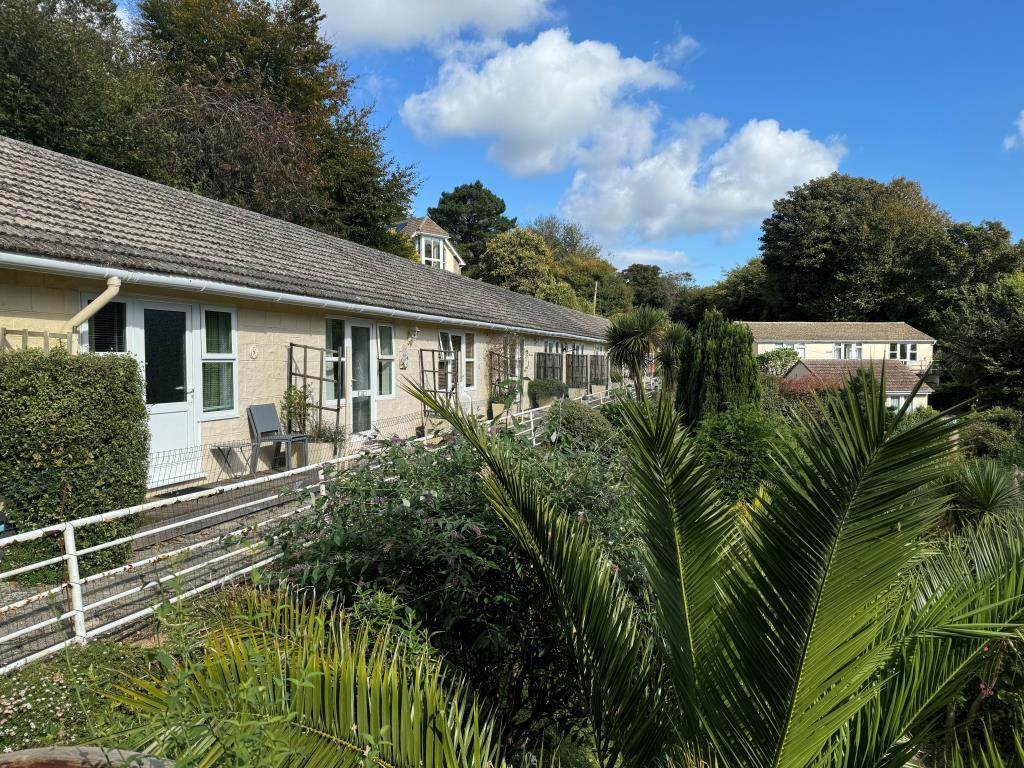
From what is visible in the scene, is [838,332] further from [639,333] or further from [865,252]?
[639,333]

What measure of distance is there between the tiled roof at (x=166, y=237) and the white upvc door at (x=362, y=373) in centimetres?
67

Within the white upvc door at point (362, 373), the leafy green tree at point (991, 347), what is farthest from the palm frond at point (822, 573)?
the leafy green tree at point (991, 347)

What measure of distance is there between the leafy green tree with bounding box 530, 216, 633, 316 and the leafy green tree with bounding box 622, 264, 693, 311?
186 inches

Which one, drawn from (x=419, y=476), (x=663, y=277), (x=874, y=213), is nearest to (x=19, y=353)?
(x=419, y=476)

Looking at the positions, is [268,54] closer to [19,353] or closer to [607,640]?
[19,353]

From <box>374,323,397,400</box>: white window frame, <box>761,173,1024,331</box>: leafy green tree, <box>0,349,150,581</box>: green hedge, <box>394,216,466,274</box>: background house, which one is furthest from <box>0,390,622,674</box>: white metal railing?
<box>761,173,1024,331</box>: leafy green tree

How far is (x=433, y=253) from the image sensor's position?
3709cm

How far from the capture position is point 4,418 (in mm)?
5043

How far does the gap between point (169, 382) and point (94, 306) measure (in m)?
1.48

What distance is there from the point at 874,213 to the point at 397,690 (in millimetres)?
56013

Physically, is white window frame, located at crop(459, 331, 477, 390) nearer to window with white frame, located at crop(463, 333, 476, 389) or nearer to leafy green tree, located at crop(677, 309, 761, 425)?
window with white frame, located at crop(463, 333, 476, 389)

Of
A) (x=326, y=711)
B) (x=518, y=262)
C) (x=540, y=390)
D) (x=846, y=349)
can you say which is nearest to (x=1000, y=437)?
(x=540, y=390)

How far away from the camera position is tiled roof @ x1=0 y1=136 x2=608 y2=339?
7.02 m

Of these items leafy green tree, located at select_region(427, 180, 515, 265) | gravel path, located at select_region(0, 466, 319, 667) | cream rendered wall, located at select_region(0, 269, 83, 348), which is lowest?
gravel path, located at select_region(0, 466, 319, 667)
